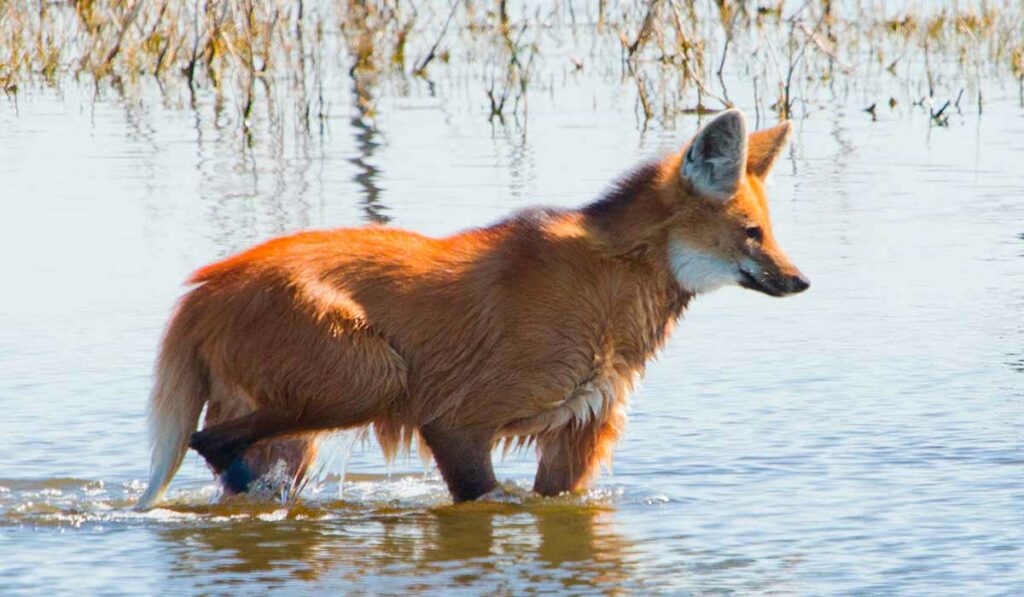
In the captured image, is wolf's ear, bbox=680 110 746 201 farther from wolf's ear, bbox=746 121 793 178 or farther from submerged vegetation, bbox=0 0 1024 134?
submerged vegetation, bbox=0 0 1024 134

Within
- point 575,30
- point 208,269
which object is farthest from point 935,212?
point 575,30

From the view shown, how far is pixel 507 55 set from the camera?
16109 mm

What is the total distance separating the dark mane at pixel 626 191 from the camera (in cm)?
551

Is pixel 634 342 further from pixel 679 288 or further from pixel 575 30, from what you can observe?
pixel 575 30

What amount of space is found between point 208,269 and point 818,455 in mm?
2133

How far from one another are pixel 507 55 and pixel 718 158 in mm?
10896

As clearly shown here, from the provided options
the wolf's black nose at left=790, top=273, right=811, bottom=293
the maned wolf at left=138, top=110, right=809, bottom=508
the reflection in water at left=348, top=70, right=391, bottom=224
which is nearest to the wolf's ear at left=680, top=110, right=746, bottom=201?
the maned wolf at left=138, top=110, right=809, bottom=508

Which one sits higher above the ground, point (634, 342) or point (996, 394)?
point (634, 342)

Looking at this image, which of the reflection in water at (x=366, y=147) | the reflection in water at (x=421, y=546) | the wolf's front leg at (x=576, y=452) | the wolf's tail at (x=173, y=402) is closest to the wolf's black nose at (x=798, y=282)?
the wolf's front leg at (x=576, y=452)

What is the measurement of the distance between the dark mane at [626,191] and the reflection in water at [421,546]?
912 mm

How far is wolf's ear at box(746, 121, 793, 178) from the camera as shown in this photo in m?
5.66

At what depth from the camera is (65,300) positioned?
8016 mm

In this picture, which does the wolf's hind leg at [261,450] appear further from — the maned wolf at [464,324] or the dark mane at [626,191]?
the dark mane at [626,191]

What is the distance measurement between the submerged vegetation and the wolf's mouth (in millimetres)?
7118
